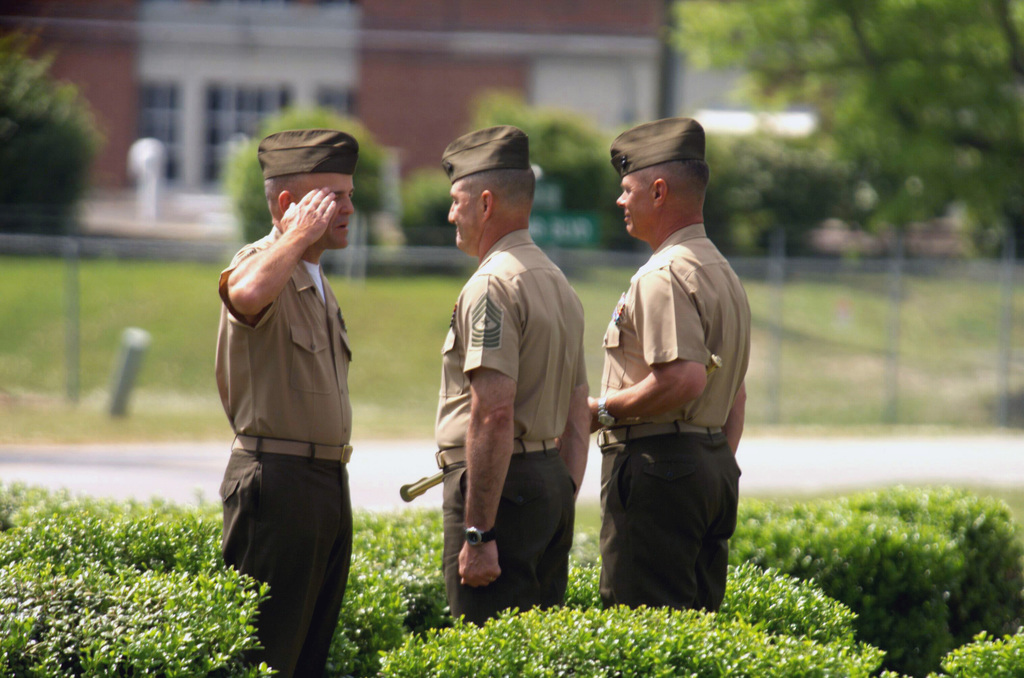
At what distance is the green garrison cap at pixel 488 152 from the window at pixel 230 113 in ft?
92.0

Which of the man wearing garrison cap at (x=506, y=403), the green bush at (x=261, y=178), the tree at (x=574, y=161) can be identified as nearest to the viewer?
the man wearing garrison cap at (x=506, y=403)

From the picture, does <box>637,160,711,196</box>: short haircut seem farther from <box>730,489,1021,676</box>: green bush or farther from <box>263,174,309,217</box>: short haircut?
<box>730,489,1021,676</box>: green bush

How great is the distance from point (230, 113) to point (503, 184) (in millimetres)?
28657

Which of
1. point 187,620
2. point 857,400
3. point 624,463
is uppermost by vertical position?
point 624,463

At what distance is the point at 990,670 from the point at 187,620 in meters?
2.30

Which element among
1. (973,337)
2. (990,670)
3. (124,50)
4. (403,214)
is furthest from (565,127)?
(990,670)

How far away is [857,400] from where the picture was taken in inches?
684

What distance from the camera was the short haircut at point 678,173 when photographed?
4.15 meters

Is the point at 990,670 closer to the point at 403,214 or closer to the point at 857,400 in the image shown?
the point at 857,400

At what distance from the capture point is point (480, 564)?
12.3ft

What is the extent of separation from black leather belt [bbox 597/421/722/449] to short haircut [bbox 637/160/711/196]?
0.85m

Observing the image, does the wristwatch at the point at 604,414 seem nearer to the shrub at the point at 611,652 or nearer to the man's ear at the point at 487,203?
the man's ear at the point at 487,203

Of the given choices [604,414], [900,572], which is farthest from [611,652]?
[900,572]

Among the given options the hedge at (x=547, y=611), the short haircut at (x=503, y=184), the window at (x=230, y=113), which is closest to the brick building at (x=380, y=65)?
the window at (x=230, y=113)
